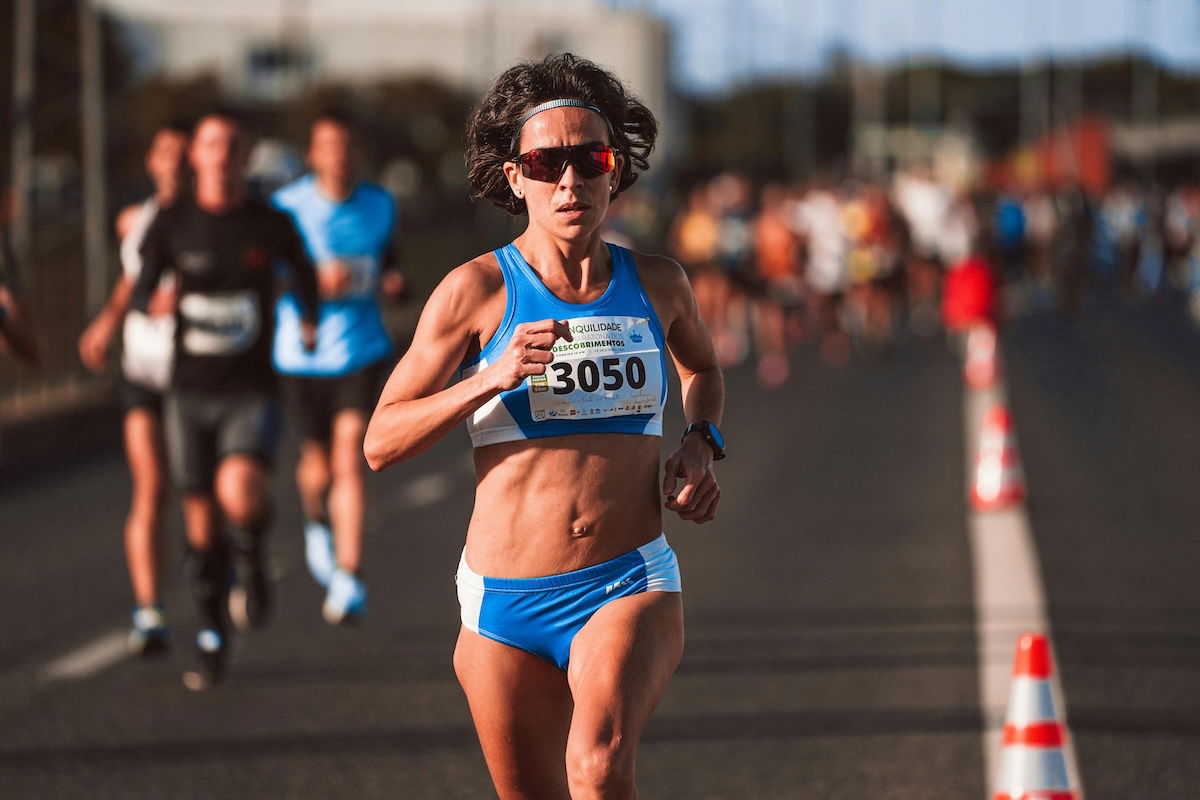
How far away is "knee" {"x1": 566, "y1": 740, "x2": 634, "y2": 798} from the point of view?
389cm

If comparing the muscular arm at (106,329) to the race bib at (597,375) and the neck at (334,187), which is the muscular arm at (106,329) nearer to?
the neck at (334,187)

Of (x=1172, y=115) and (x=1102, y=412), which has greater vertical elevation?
(x=1102, y=412)

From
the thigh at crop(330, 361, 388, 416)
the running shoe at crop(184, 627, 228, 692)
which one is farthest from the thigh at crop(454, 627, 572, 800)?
the thigh at crop(330, 361, 388, 416)

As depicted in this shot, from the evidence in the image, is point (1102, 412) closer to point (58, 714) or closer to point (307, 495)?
point (307, 495)

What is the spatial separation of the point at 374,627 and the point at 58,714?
1.81 meters

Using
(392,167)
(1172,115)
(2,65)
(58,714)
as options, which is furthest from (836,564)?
(1172,115)

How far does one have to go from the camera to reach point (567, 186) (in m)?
4.15

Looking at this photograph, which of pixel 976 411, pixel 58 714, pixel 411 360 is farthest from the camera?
pixel 976 411

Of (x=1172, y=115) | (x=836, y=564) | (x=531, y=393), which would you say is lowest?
(x=1172, y=115)

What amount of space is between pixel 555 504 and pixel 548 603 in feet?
0.63

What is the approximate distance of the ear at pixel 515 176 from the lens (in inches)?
168

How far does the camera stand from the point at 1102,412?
18.1 m

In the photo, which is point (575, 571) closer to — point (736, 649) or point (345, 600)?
point (736, 649)

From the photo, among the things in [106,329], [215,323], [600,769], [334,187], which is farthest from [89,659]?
[600,769]
